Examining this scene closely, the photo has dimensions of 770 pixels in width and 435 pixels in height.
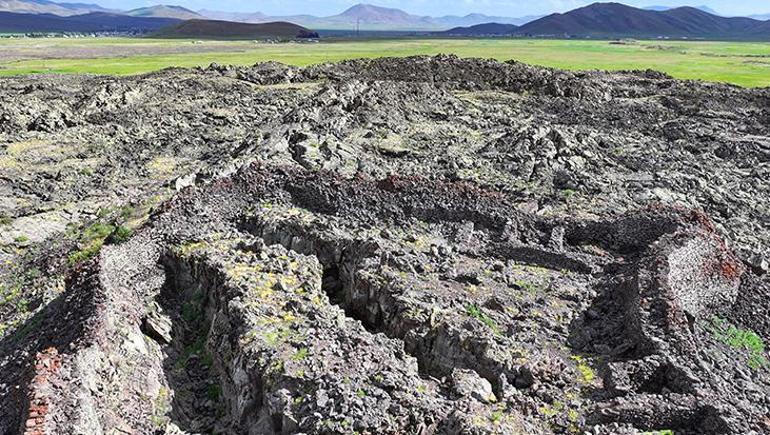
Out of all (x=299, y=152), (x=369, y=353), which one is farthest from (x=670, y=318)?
(x=299, y=152)

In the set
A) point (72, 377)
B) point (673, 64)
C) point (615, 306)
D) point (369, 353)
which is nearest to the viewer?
point (72, 377)

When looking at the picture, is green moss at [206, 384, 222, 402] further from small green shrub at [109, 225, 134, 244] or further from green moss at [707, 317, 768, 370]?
green moss at [707, 317, 768, 370]

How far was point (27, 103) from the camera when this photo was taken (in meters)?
40.6

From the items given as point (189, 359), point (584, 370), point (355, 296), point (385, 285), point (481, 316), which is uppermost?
point (385, 285)

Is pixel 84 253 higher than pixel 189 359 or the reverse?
higher

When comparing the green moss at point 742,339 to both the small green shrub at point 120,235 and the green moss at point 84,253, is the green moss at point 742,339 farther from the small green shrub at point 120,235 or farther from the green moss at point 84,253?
the green moss at point 84,253

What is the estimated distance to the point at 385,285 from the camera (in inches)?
618

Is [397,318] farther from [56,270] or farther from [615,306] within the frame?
[56,270]

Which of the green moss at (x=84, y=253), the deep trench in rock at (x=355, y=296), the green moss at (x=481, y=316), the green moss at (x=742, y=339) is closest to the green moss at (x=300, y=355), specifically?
the deep trench in rock at (x=355, y=296)

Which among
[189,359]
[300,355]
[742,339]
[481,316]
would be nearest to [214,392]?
[189,359]

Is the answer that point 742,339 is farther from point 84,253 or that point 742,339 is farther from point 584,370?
point 84,253

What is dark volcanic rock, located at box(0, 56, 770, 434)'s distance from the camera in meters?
11.1

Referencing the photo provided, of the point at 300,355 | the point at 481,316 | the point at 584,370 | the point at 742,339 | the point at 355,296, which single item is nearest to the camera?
the point at 300,355

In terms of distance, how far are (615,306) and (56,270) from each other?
1613 cm
